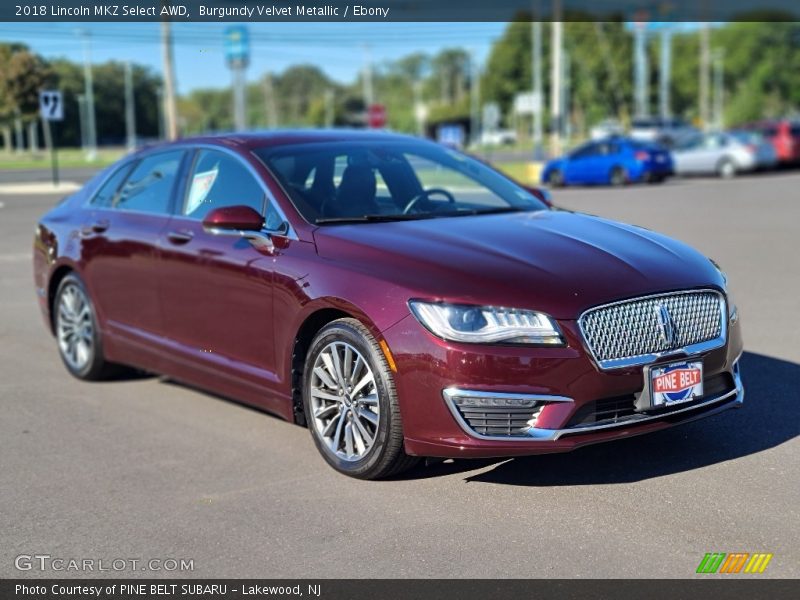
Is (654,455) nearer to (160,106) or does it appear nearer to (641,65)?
(160,106)

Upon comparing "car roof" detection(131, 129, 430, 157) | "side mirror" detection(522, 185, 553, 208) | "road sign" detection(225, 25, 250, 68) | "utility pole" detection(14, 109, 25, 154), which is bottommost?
"side mirror" detection(522, 185, 553, 208)

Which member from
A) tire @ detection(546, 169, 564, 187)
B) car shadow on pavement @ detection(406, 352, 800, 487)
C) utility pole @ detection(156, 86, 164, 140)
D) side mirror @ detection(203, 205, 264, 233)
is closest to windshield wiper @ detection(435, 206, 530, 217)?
side mirror @ detection(203, 205, 264, 233)

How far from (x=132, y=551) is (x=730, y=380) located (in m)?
2.93

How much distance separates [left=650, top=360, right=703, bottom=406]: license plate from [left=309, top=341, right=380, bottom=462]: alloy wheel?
1.28 metres

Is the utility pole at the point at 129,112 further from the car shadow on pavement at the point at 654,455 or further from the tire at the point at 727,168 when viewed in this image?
the car shadow on pavement at the point at 654,455

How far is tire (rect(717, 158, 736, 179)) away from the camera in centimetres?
3234

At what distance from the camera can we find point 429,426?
4574mm

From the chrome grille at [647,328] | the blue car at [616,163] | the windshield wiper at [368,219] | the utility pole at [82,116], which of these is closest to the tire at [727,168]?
the blue car at [616,163]

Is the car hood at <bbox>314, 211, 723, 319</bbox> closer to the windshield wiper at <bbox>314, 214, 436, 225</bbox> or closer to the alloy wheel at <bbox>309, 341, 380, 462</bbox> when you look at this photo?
the windshield wiper at <bbox>314, 214, 436, 225</bbox>

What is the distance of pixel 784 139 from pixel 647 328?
31.8m

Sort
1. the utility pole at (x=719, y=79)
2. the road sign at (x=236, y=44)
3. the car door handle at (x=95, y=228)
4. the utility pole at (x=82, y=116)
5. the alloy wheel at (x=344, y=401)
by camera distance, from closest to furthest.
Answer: the alloy wheel at (x=344, y=401)
the car door handle at (x=95, y=228)
the utility pole at (x=82, y=116)
the road sign at (x=236, y=44)
the utility pole at (x=719, y=79)

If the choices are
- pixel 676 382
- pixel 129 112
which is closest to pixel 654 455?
pixel 676 382
